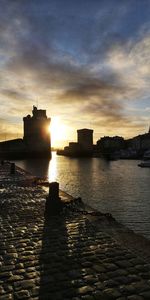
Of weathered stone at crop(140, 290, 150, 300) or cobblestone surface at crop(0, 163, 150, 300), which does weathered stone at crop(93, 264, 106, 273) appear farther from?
weathered stone at crop(140, 290, 150, 300)

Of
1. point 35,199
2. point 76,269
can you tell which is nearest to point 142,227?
point 35,199

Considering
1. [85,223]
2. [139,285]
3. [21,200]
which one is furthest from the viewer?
[21,200]

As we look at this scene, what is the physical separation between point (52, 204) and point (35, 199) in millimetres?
4481

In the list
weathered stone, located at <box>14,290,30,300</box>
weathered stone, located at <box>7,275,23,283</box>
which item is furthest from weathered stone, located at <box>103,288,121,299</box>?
weathered stone, located at <box>7,275,23,283</box>

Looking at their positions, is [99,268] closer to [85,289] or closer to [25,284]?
[85,289]

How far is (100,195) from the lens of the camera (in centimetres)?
3553

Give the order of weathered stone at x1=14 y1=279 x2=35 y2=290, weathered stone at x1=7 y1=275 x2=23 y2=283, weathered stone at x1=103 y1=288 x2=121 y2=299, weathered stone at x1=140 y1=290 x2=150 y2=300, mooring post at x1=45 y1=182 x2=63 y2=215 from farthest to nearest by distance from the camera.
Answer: mooring post at x1=45 y1=182 x2=63 y2=215 → weathered stone at x1=7 y1=275 x2=23 y2=283 → weathered stone at x1=14 y1=279 x2=35 y2=290 → weathered stone at x1=103 y1=288 x2=121 y2=299 → weathered stone at x1=140 y1=290 x2=150 y2=300

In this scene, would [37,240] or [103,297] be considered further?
[37,240]

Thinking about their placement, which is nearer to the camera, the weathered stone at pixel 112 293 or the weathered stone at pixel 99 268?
the weathered stone at pixel 112 293

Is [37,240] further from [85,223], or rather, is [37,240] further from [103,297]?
[103,297]

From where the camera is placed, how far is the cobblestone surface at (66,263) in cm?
697

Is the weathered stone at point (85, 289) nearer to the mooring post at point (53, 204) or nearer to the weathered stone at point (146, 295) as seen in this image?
the weathered stone at point (146, 295)

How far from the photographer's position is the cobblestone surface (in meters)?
6.97

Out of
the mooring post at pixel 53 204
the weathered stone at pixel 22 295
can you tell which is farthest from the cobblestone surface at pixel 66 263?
the mooring post at pixel 53 204
